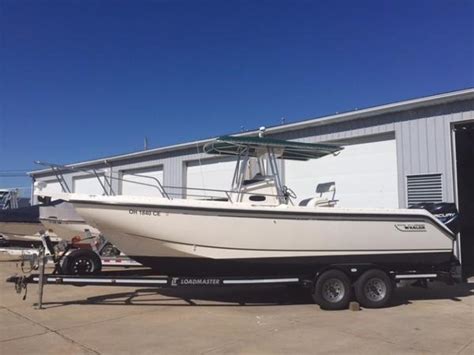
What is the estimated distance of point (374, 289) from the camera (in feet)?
28.3

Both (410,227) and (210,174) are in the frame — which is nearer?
(410,227)

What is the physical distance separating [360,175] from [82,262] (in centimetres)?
777

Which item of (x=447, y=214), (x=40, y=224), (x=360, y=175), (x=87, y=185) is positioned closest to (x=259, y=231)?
(x=447, y=214)

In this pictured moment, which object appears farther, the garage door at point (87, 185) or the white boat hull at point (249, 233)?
the garage door at point (87, 185)

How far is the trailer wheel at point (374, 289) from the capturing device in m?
8.46

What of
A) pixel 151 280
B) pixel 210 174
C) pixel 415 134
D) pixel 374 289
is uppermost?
pixel 415 134

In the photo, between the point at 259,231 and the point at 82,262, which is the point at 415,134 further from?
the point at 82,262

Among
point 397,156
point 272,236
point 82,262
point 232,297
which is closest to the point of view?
point 272,236

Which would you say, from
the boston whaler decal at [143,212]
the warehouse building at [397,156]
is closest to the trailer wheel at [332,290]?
the boston whaler decal at [143,212]

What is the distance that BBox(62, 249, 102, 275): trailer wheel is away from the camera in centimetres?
938

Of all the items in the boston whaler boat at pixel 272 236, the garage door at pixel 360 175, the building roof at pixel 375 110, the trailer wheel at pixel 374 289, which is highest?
the building roof at pixel 375 110

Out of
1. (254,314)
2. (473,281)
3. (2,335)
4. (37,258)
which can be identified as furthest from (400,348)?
(473,281)

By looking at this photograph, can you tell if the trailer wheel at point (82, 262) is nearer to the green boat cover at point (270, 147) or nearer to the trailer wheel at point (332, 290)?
the green boat cover at point (270, 147)

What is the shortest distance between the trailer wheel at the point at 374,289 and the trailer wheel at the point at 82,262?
4977 millimetres
